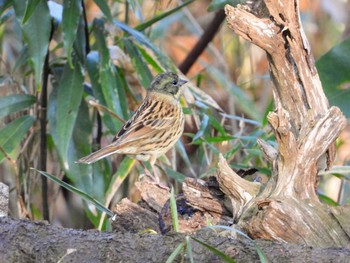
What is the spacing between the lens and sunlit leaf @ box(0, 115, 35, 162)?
16.1ft

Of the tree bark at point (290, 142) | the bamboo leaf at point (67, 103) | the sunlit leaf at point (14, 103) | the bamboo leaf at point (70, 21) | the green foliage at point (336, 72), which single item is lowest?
the green foliage at point (336, 72)

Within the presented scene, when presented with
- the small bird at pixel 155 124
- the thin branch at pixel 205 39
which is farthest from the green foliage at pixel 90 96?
the thin branch at pixel 205 39

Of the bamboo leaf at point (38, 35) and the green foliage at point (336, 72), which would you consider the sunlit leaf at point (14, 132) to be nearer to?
the bamboo leaf at point (38, 35)

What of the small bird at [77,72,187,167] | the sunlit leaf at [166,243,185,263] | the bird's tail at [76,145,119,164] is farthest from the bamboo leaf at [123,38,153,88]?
the sunlit leaf at [166,243,185,263]

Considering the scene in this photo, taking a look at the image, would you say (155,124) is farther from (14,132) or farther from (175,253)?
(175,253)

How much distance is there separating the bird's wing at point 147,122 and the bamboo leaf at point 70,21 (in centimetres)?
45

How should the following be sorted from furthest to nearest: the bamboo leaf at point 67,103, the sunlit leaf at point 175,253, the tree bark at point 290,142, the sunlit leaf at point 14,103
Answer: the sunlit leaf at point 14,103 → the bamboo leaf at point 67,103 → the tree bark at point 290,142 → the sunlit leaf at point 175,253

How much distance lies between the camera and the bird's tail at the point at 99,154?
441 cm

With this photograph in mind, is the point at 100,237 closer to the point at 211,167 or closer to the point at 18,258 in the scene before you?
the point at 18,258

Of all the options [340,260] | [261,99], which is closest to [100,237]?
[340,260]

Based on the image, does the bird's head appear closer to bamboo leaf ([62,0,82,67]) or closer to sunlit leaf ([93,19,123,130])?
sunlit leaf ([93,19,123,130])

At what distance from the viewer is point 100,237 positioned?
276 centimetres

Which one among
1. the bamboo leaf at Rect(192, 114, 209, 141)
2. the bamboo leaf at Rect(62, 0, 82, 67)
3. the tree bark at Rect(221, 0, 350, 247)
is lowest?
the bamboo leaf at Rect(192, 114, 209, 141)

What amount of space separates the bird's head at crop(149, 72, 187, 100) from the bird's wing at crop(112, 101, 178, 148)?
0.08 metres
